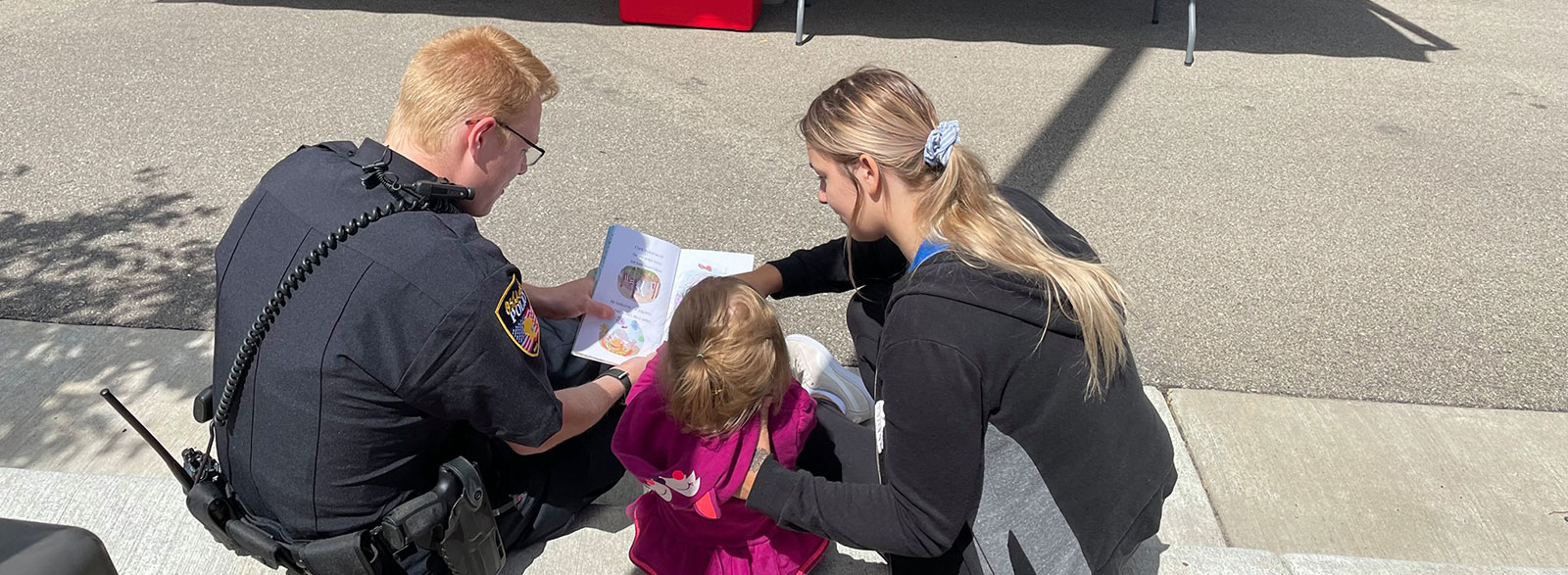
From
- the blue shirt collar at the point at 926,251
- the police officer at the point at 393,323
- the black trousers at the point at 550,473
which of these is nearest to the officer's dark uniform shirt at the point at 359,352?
the police officer at the point at 393,323

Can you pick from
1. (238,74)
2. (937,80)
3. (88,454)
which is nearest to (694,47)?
(937,80)

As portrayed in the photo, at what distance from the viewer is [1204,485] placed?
297 centimetres

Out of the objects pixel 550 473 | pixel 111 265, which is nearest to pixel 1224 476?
pixel 550 473

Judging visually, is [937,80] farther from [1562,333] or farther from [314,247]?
[314,247]

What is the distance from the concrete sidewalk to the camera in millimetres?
2402

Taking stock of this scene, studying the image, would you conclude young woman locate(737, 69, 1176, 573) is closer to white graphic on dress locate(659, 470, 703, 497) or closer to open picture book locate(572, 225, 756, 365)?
white graphic on dress locate(659, 470, 703, 497)

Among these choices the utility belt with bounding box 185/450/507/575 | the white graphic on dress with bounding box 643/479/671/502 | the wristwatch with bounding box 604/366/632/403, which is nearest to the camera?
the utility belt with bounding box 185/450/507/575

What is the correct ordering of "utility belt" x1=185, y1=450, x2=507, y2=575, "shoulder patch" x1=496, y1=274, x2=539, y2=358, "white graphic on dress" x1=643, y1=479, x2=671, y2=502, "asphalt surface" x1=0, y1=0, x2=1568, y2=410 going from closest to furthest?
"shoulder patch" x1=496, y1=274, x2=539, y2=358, "utility belt" x1=185, y1=450, x2=507, y2=575, "white graphic on dress" x1=643, y1=479, x2=671, y2=502, "asphalt surface" x1=0, y1=0, x2=1568, y2=410

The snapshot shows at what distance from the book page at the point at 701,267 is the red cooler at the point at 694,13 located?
486 centimetres

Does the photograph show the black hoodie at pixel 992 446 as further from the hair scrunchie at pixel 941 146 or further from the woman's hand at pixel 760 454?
the hair scrunchie at pixel 941 146

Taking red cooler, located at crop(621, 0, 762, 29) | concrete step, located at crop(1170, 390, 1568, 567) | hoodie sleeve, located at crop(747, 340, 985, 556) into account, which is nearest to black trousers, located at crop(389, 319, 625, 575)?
Answer: hoodie sleeve, located at crop(747, 340, 985, 556)

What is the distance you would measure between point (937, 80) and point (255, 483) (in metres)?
5.10

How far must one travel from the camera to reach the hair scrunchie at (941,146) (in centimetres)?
179

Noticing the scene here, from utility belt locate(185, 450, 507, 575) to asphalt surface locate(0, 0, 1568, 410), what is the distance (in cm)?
185
